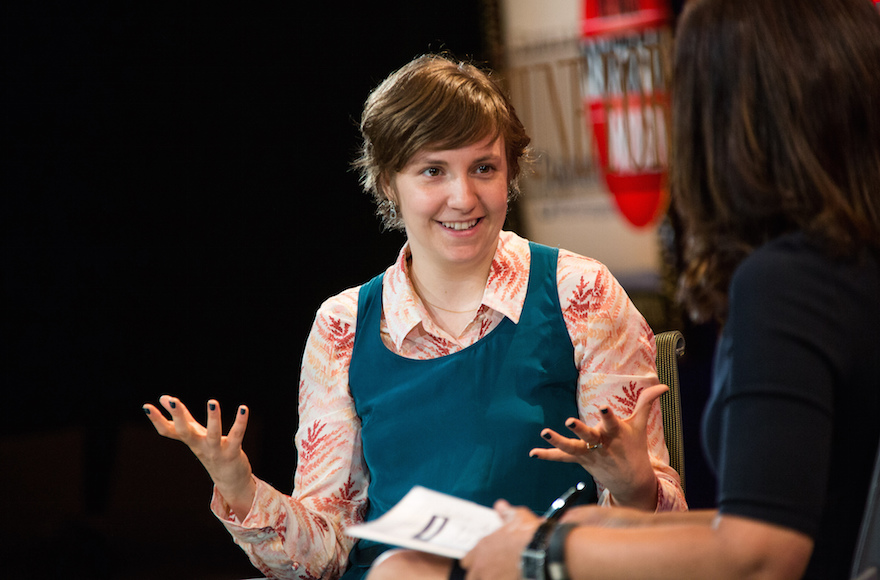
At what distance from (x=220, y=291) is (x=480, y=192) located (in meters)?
1.34

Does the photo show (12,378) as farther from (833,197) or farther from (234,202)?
(833,197)

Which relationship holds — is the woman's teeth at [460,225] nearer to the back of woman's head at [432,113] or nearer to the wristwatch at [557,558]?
the back of woman's head at [432,113]

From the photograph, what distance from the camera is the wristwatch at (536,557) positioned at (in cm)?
94

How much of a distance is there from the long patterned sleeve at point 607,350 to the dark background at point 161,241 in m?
1.42

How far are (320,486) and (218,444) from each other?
0.86 ft

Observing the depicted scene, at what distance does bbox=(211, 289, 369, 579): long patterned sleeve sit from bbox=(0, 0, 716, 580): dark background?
1.11 metres

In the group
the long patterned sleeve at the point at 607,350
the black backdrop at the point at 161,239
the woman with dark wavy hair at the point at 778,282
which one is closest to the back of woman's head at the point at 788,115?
the woman with dark wavy hair at the point at 778,282

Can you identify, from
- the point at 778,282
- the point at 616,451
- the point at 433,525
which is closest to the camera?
the point at 778,282

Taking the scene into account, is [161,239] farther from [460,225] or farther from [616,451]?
[616,451]

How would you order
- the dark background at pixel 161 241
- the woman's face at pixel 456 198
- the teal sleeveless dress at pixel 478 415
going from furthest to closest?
1. the dark background at pixel 161 241
2. the woman's face at pixel 456 198
3. the teal sleeveless dress at pixel 478 415

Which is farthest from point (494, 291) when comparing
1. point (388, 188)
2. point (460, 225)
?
point (388, 188)

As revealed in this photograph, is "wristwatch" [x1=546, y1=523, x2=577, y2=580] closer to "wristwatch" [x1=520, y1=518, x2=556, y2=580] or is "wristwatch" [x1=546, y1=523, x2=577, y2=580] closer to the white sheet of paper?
"wristwatch" [x1=520, y1=518, x2=556, y2=580]

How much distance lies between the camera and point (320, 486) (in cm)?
166

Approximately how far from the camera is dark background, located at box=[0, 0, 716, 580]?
247 cm
